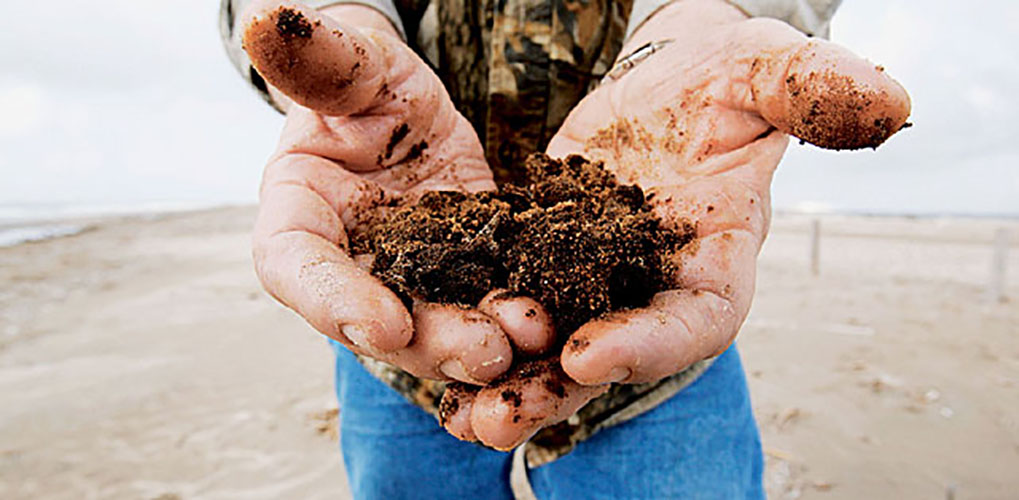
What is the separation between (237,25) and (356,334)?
1064mm

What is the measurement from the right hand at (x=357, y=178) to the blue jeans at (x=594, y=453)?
0.53 meters

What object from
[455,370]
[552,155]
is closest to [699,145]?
[552,155]

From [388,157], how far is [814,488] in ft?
7.88

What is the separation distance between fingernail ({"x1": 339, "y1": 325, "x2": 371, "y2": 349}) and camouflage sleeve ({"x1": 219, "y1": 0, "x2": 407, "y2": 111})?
96cm

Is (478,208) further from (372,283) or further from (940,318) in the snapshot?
(940,318)

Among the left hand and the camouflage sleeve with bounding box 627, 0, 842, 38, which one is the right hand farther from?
the camouflage sleeve with bounding box 627, 0, 842, 38

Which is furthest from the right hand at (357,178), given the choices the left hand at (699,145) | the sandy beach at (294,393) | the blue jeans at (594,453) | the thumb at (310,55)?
the sandy beach at (294,393)

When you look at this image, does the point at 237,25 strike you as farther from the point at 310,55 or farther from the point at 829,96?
the point at 829,96

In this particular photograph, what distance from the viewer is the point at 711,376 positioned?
4.66ft

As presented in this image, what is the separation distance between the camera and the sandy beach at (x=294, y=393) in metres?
2.68

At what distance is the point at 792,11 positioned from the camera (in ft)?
4.68

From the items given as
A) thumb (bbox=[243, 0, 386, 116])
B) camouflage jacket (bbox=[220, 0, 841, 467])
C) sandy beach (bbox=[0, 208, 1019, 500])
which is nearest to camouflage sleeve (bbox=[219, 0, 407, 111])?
camouflage jacket (bbox=[220, 0, 841, 467])

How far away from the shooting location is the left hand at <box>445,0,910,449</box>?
2.97ft

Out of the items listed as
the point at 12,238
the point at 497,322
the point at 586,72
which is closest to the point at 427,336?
the point at 497,322
